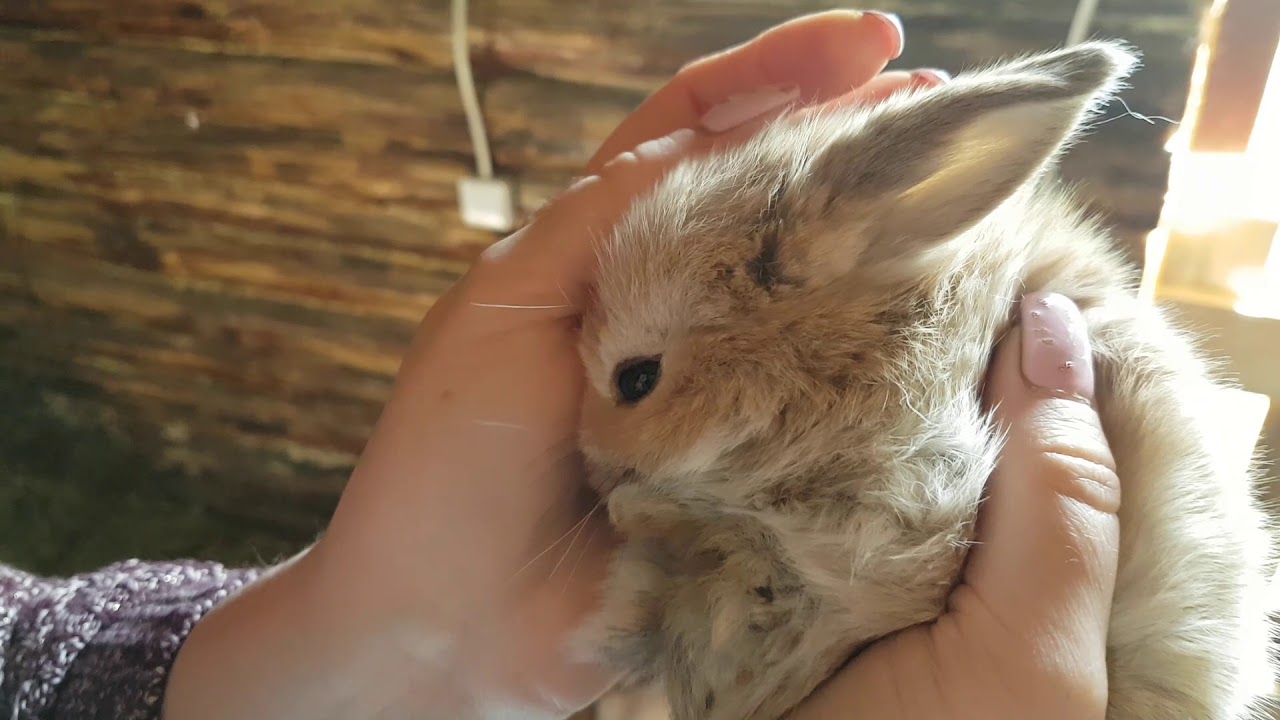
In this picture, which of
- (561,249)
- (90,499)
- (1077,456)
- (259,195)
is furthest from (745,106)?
(90,499)

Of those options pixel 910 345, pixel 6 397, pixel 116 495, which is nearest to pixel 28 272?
pixel 6 397

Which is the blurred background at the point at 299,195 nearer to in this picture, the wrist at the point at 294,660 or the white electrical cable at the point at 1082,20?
the white electrical cable at the point at 1082,20

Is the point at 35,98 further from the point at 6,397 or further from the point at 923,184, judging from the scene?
the point at 923,184

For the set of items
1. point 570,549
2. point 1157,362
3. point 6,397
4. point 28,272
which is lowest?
point 6,397

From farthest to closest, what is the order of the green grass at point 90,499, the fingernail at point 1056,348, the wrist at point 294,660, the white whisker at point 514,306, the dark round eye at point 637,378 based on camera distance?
the green grass at point 90,499 < the wrist at point 294,660 < the white whisker at point 514,306 < the dark round eye at point 637,378 < the fingernail at point 1056,348

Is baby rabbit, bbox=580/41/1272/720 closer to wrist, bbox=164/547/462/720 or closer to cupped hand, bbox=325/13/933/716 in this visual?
cupped hand, bbox=325/13/933/716

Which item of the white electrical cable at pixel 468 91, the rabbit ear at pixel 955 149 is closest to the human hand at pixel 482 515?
the rabbit ear at pixel 955 149

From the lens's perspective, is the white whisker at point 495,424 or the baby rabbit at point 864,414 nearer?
the baby rabbit at point 864,414
